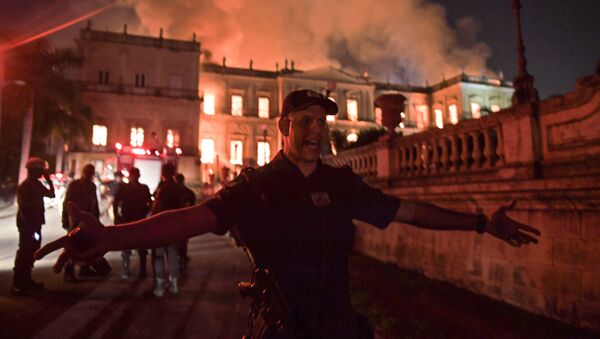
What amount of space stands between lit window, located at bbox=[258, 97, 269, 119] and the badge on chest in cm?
4306

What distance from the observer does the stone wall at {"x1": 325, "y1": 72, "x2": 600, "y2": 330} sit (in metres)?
4.29

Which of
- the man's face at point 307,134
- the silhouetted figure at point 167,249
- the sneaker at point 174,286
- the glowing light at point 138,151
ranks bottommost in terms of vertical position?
the sneaker at point 174,286

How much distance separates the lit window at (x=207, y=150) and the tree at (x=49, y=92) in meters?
12.0

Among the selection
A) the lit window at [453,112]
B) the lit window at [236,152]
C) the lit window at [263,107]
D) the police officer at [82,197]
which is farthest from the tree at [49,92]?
the lit window at [453,112]

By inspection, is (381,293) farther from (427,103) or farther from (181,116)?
(427,103)

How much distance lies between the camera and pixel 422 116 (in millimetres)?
50906

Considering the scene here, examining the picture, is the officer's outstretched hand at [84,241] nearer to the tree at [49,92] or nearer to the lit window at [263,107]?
the tree at [49,92]

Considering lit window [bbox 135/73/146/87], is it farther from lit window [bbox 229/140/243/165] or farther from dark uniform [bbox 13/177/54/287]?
dark uniform [bbox 13/177/54/287]

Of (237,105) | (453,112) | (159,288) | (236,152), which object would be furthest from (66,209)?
(453,112)

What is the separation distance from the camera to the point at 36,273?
7.15 meters

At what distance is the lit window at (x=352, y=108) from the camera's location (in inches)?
1810

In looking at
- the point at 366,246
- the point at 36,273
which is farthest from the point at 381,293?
the point at 36,273

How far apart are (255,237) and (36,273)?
7.41 m

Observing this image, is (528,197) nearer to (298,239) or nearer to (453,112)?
(298,239)
